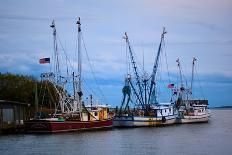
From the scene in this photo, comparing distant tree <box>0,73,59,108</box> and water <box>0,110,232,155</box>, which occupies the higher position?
distant tree <box>0,73,59,108</box>

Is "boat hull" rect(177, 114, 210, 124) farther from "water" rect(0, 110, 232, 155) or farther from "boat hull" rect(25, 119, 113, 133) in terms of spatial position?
"boat hull" rect(25, 119, 113, 133)

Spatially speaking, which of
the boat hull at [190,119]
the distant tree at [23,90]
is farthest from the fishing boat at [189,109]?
the distant tree at [23,90]

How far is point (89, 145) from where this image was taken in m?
53.1

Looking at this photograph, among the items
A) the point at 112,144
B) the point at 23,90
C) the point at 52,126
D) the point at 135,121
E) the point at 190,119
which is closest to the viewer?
the point at 112,144

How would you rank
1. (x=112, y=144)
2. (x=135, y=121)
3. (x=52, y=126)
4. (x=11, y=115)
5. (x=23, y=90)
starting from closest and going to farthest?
(x=112, y=144)
(x=52, y=126)
(x=11, y=115)
(x=135, y=121)
(x=23, y=90)

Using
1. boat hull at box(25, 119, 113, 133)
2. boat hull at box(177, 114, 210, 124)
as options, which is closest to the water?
boat hull at box(25, 119, 113, 133)

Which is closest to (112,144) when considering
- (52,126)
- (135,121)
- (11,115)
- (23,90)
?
(52,126)

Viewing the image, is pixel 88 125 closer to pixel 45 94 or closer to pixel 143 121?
Result: pixel 143 121

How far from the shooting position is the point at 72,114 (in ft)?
225

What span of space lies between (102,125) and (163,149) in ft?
76.5

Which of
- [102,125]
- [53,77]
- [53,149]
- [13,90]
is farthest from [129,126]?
[53,149]

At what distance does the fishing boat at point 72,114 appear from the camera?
63.7 metres

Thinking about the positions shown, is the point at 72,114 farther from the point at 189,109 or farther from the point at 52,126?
the point at 189,109

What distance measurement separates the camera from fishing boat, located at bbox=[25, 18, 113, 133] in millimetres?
63656
